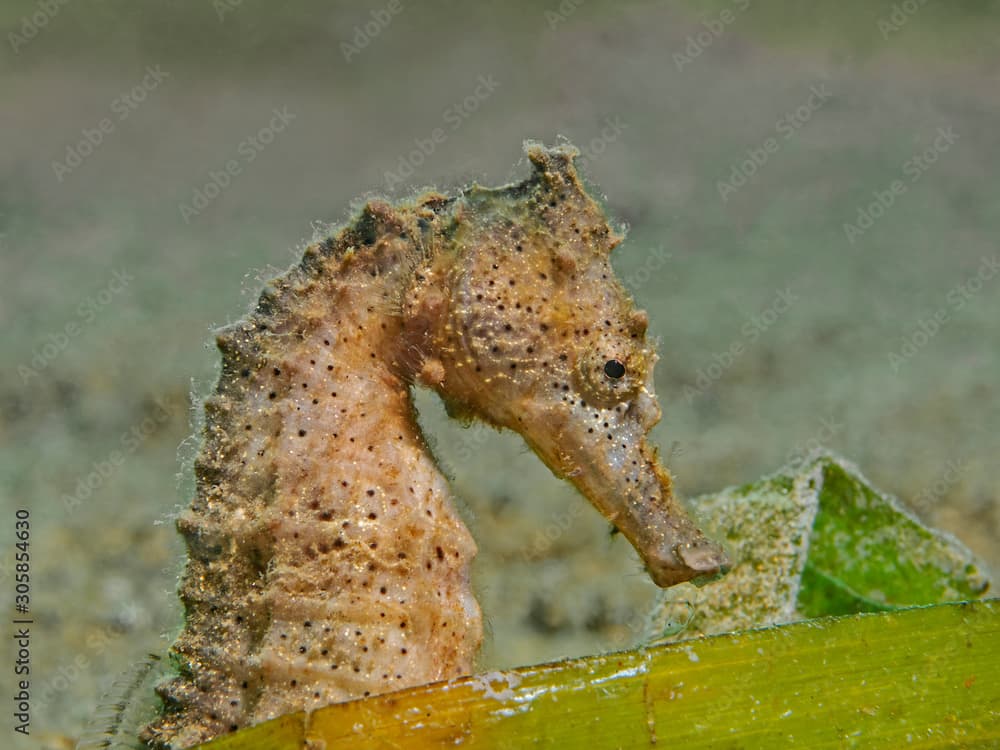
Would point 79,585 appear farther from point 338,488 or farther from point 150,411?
point 338,488
